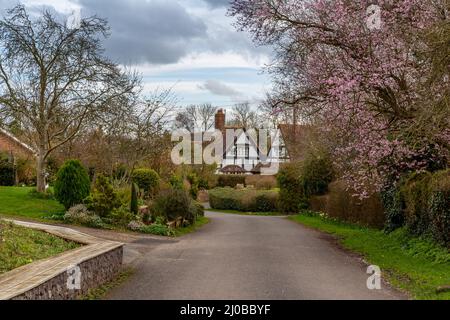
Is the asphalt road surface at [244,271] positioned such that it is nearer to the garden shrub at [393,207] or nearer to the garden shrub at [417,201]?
the garden shrub at [417,201]

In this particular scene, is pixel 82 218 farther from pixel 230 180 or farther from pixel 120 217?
pixel 230 180

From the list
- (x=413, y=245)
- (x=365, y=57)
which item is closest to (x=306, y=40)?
(x=365, y=57)

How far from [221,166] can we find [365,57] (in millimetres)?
61487

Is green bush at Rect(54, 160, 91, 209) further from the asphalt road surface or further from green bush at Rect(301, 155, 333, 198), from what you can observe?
green bush at Rect(301, 155, 333, 198)

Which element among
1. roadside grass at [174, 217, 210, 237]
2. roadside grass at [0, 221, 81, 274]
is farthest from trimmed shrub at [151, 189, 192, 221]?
roadside grass at [0, 221, 81, 274]

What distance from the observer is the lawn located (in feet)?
73.2

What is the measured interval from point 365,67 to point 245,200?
108 feet

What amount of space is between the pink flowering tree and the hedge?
27234mm

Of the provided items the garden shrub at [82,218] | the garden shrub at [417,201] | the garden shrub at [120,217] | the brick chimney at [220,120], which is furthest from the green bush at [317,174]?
the brick chimney at [220,120]

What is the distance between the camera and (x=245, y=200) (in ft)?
153

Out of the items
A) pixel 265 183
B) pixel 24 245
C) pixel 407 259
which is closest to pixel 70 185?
pixel 24 245

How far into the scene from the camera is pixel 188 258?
1443cm

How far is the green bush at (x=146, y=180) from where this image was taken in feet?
106
